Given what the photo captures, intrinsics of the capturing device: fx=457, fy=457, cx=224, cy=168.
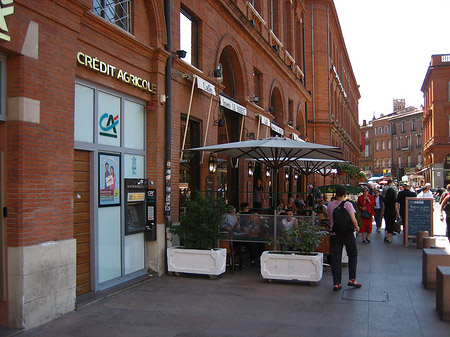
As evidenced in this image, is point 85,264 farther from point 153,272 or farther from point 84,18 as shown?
point 84,18

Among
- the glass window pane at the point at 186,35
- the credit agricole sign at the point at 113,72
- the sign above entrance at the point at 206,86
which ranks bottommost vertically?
the credit agricole sign at the point at 113,72

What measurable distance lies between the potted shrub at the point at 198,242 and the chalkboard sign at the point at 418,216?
24.4 feet

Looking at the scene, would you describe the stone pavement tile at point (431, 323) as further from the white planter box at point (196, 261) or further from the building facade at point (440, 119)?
the building facade at point (440, 119)

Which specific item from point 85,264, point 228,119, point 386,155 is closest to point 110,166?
point 85,264

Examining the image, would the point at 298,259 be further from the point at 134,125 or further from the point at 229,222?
the point at 134,125

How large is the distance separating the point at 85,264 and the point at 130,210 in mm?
1574

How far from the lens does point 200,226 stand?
8.84m

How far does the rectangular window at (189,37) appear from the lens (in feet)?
36.4

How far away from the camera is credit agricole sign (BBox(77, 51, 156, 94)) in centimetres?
709

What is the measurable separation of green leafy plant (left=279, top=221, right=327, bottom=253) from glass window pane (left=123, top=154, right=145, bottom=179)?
3062mm

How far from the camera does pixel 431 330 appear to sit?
5.73 metres

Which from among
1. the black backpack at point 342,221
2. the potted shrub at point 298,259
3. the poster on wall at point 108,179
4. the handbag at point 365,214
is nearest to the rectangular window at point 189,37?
the poster on wall at point 108,179

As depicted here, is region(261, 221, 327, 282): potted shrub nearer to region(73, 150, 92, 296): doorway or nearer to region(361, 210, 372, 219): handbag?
region(73, 150, 92, 296): doorway

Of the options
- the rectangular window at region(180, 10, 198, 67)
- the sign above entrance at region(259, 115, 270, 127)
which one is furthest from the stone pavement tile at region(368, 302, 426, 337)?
the sign above entrance at region(259, 115, 270, 127)
